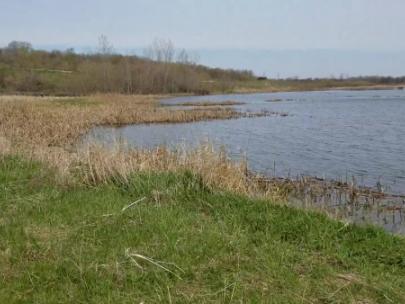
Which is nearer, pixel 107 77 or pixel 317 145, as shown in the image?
pixel 317 145

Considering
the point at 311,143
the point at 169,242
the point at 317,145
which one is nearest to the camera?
the point at 169,242

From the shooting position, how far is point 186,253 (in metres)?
5.19

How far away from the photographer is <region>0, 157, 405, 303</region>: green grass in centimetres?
437

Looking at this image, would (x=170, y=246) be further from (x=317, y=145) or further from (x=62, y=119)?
(x=62, y=119)

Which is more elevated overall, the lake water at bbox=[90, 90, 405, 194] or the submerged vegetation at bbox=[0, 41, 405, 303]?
the submerged vegetation at bbox=[0, 41, 405, 303]

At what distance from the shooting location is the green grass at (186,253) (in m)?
4.37

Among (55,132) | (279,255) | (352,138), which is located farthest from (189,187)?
(352,138)

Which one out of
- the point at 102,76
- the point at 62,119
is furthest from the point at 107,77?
the point at 62,119

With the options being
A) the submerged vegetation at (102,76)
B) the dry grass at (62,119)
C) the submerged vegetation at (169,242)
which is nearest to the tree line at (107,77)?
the submerged vegetation at (102,76)

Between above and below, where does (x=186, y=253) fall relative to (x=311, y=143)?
above

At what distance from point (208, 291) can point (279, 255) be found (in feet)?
3.70

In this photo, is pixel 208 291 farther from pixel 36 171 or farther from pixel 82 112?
pixel 82 112

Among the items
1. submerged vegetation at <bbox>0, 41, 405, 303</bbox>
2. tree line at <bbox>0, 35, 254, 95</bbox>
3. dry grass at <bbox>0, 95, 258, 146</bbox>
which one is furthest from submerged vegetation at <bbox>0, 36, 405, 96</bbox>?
submerged vegetation at <bbox>0, 41, 405, 303</bbox>

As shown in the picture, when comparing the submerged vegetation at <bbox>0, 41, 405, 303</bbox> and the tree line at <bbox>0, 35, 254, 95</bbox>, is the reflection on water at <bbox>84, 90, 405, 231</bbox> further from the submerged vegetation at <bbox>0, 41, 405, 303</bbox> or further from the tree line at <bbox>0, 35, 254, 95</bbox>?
the tree line at <bbox>0, 35, 254, 95</bbox>
